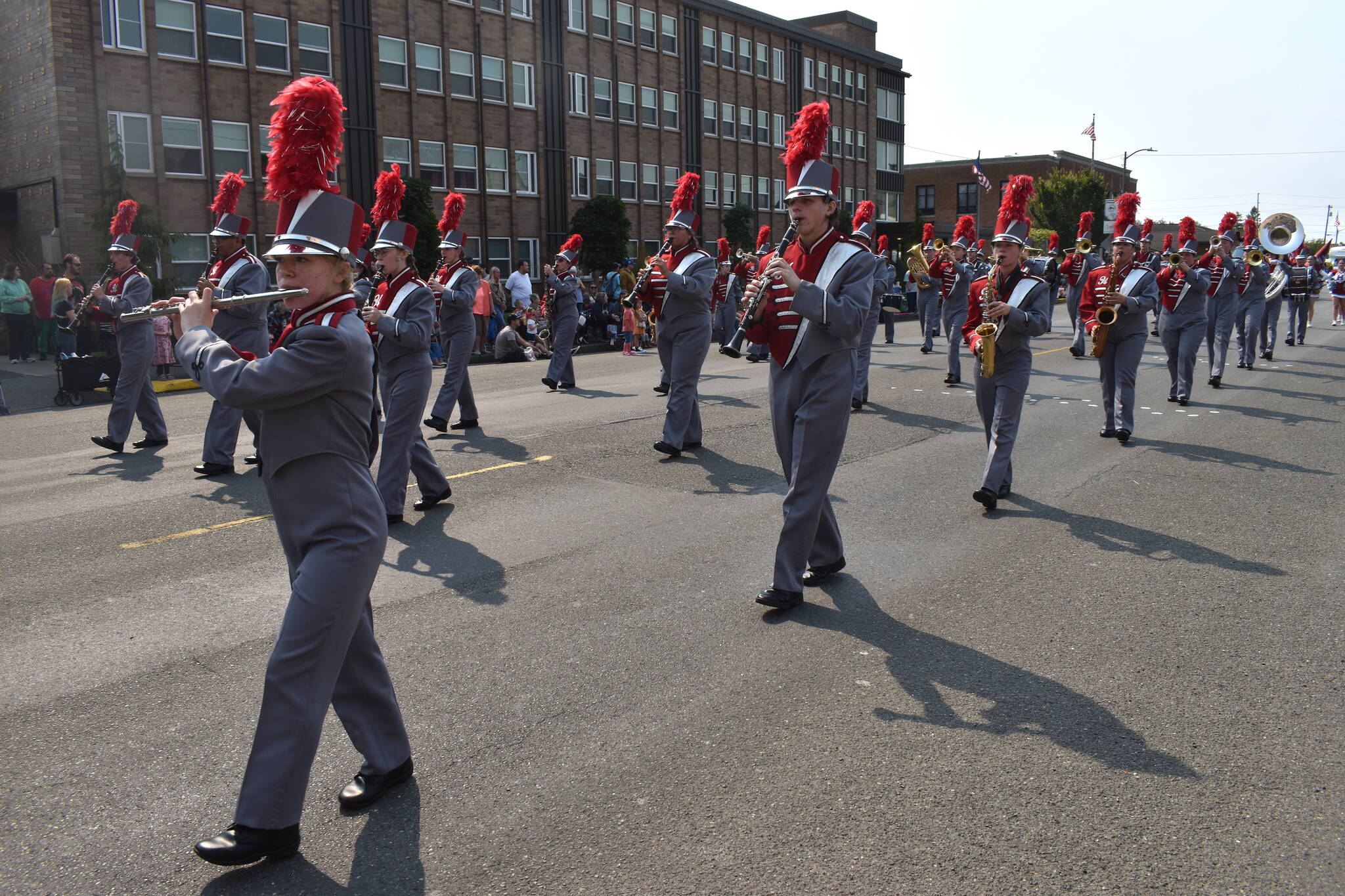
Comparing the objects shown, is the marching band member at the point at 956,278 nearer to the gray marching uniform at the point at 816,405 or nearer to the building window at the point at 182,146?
the gray marching uniform at the point at 816,405

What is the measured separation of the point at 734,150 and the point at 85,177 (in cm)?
3115

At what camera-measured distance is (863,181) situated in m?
63.4

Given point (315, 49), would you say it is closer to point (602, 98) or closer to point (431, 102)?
point (431, 102)

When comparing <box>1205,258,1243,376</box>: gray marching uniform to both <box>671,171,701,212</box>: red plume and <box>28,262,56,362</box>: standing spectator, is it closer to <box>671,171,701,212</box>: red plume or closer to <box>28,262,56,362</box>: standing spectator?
<box>671,171,701,212</box>: red plume

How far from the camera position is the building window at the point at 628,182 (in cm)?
4375

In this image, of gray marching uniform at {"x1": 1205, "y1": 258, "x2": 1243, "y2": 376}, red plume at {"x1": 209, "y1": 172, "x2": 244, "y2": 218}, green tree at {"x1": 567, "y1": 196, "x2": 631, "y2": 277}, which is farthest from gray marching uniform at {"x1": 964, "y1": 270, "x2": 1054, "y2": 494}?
green tree at {"x1": 567, "y1": 196, "x2": 631, "y2": 277}

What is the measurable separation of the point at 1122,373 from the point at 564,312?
7542 millimetres

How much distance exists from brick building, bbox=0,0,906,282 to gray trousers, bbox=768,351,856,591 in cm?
2255

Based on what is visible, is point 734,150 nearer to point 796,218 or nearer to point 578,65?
point 578,65

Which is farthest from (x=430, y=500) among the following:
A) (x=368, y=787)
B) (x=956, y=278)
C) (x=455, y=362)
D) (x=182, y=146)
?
(x=182, y=146)

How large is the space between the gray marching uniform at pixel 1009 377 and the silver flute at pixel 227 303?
19.0 ft

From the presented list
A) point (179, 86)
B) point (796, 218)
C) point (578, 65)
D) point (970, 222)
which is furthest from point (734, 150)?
point (796, 218)

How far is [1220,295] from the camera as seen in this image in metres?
16.5

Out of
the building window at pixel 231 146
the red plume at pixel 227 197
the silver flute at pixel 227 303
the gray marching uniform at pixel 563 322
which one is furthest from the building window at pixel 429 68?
the silver flute at pixel 227 303
